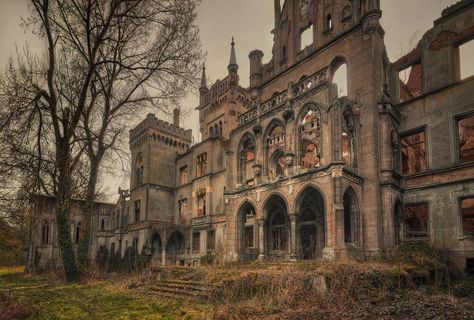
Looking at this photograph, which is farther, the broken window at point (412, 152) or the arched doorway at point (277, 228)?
the arched doorway at point (277, 228)

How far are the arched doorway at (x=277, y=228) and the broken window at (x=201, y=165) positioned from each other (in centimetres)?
1385

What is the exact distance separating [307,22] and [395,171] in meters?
11.7

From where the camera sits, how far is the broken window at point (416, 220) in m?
18.6

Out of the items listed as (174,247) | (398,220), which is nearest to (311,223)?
(398,220)

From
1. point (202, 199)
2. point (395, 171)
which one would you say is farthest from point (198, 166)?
point (395, 171)

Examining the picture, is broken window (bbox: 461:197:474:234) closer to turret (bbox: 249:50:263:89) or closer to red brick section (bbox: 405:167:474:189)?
red brick section (bbox: 405:167:474:189)

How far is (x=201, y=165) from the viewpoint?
35.1 meters

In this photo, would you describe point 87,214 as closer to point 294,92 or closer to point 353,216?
point 294,92

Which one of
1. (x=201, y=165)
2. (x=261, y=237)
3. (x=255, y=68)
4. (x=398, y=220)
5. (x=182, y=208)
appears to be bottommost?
(x=261, y=237)

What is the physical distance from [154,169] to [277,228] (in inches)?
792

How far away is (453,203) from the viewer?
55.3 ft

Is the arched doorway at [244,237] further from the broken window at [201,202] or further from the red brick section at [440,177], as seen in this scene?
the broken window at [201,202]

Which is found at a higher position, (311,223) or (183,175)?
(183,175)

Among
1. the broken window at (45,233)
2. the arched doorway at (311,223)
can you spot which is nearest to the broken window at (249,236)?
the arched doorway at (311,223)
